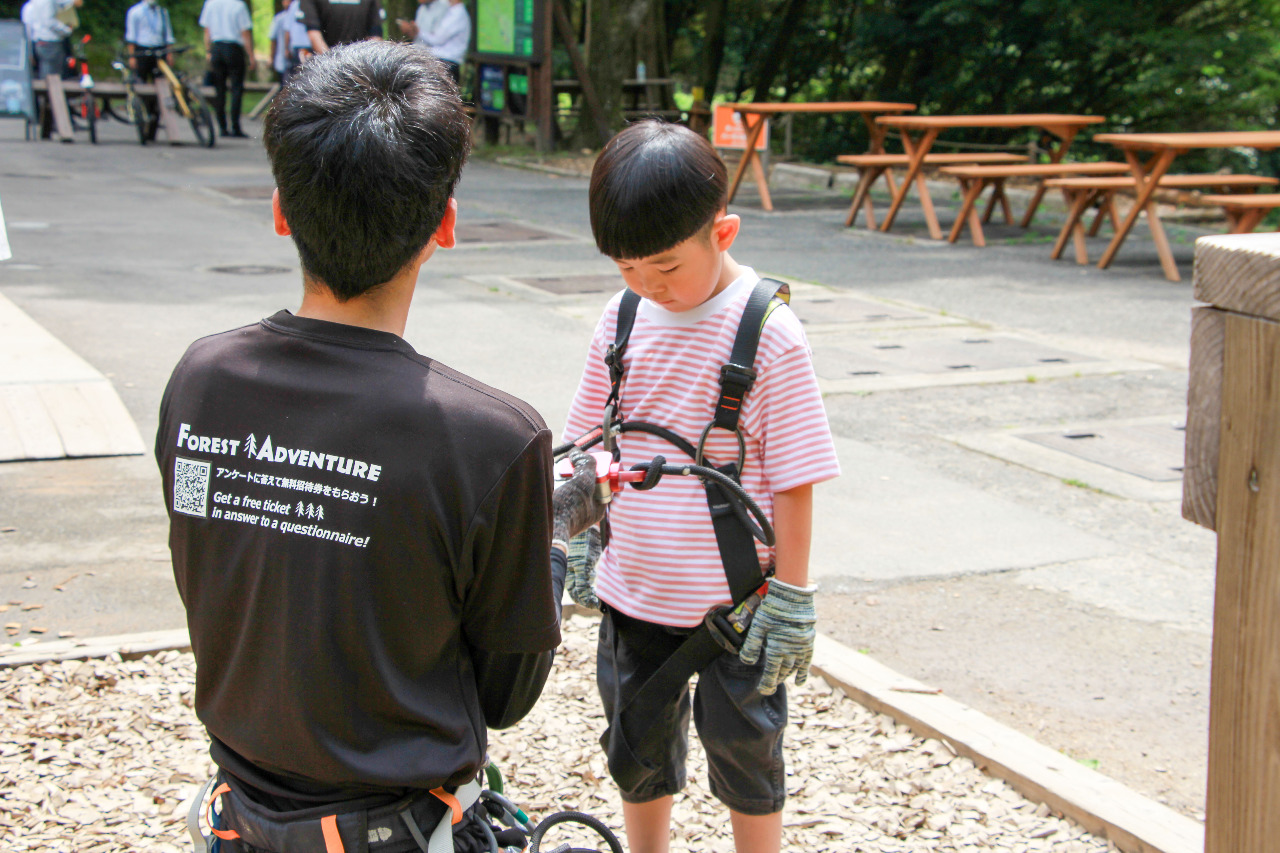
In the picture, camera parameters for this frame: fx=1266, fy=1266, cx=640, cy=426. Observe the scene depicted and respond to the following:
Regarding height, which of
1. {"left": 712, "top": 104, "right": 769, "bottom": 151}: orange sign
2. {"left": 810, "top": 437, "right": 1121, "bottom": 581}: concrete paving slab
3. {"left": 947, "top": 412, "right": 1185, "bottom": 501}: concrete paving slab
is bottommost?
{"left": 810, "top": 437, "right": 1121, "bottom": 581}: concrete paving slab

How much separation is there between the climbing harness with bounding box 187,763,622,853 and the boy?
27.3 inches

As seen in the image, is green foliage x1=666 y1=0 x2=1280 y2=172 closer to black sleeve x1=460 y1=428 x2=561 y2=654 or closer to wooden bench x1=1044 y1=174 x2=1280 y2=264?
wooden bench x1=1044 y1=174 x2=1280 y2=264

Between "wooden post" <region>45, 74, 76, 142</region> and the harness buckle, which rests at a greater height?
"wooden post" <region>45, 74, 76, 142</region>

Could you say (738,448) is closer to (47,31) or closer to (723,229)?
(723,229)

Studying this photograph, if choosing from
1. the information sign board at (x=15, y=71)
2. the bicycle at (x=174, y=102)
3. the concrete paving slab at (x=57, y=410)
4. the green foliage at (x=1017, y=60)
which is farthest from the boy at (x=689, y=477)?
the bicycle at (x=174, y=102)

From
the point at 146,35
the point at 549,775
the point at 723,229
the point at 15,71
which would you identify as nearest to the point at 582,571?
the point at 723,229

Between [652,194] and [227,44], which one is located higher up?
[227,44]

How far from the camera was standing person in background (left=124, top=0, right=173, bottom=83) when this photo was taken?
58.1 ft

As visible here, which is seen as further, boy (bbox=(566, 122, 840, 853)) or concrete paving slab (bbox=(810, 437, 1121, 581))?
concrete paving slab (bbox=(810, 437, 1121, 581))

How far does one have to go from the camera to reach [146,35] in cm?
1789

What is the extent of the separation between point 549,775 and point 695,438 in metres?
1.21

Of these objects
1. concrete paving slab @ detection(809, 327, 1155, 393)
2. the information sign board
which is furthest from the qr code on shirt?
the information sign board

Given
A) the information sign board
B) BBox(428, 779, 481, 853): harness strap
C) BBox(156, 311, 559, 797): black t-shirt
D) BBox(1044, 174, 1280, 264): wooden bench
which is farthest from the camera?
the information sign board

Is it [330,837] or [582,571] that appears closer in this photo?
[330,837]
